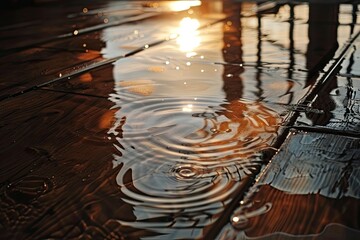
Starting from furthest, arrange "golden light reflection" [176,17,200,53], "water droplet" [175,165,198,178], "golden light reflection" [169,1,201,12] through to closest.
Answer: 1. "golden light reflection" [169,1,201,12]
2. "golden light reflection" [176,17,200,53]
3. "water droplet" [175,165,198,178]

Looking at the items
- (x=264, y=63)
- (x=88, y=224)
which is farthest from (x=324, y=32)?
(x=88, y=224)

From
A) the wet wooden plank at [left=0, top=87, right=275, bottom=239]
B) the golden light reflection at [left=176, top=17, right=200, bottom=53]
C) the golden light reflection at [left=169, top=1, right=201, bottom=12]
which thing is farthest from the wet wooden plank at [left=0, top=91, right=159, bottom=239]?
the golden light reflection at [left=169, top=1, right=201, bottom=12]

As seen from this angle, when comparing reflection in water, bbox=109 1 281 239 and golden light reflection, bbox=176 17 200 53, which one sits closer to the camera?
reflection in water, bbox=109 1 281 239

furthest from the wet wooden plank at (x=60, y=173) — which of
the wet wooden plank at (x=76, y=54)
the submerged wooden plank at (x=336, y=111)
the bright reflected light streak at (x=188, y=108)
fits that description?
the submerged wooden plank at (x=336, y=111)

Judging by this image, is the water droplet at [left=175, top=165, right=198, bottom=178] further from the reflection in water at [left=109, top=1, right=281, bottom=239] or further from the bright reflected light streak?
the bright reflected light streak

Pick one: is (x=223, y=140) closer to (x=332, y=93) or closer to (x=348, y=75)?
(x=332, y=93)

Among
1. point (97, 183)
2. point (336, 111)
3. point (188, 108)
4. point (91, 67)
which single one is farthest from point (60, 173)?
point (91, 67)

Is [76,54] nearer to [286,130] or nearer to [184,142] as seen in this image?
[184,142]
